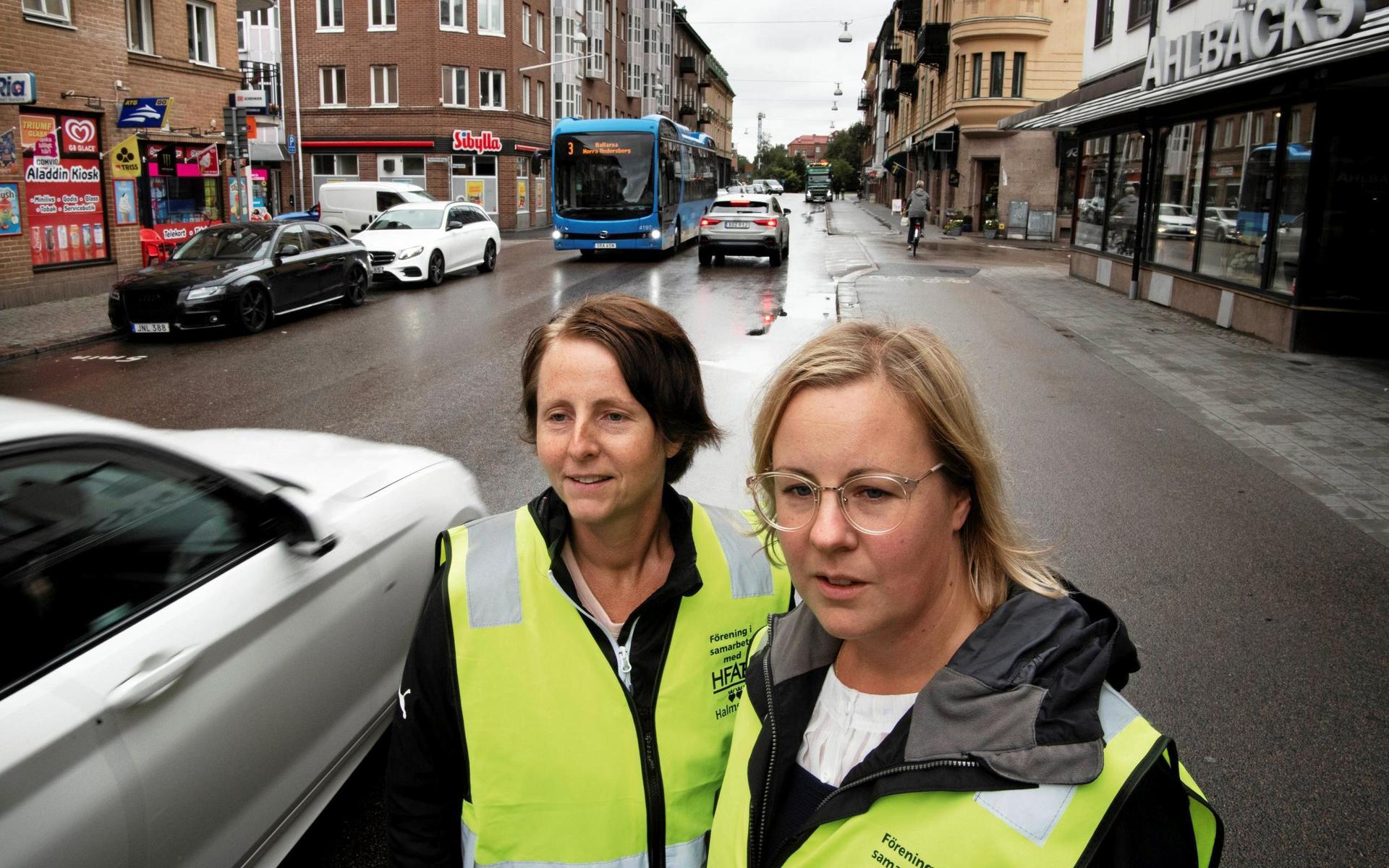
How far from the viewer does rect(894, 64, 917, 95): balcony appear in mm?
55719

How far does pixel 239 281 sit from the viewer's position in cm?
1432

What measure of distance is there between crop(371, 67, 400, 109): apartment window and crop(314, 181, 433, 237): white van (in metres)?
12.9

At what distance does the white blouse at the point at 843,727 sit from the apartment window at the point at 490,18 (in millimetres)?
46430

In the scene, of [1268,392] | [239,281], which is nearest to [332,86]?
[239,281]

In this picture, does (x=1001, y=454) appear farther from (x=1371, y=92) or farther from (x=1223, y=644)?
(x=1371, y=92)

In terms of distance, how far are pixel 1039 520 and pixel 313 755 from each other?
4.83 m

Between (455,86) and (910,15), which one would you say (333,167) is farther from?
(910,15)

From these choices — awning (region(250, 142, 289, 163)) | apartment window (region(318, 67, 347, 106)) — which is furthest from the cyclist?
apartment window (region(318, 67, 347, 106))

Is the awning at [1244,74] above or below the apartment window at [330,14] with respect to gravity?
below

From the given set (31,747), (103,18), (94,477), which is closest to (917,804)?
(31,747)

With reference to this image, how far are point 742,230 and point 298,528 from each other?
22.2 metres

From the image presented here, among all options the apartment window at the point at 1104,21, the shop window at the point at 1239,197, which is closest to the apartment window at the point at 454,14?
the apartment window at the point at 1104,21

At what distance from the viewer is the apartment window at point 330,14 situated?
4322 cm

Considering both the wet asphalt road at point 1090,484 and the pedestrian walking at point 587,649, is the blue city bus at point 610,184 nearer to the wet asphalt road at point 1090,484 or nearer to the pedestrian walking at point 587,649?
the wet asphalt road at point 1090,484
